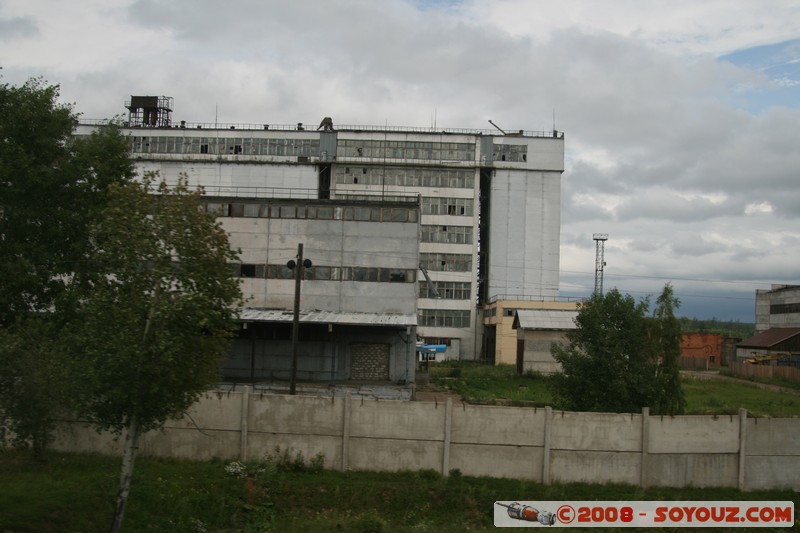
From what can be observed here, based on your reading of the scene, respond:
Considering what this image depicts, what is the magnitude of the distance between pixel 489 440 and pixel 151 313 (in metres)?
10.6

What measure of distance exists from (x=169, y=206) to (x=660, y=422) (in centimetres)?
1450

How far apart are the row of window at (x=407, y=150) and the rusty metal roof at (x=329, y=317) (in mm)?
36526

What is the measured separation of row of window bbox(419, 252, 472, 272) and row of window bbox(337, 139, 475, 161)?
9.90 m

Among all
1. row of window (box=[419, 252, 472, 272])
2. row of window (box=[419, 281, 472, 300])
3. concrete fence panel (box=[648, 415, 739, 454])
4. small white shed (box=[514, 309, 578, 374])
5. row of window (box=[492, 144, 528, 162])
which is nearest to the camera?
concrete fence panel (box=[648, 415, 739, 454])

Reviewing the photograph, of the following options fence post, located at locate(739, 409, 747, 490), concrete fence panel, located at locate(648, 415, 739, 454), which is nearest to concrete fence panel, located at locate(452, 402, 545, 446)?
concrete fence panel, located at locate(648, 415, 739, 454)

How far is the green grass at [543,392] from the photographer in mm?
33750

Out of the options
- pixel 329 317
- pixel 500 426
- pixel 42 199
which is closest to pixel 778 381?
pixel 329 317

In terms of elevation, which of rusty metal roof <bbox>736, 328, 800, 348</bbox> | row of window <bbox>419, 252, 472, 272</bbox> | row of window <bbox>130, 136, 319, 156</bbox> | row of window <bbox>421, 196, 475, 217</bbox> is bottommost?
rusty metal roof <bbox>736, 328, 800, 348</bbox>

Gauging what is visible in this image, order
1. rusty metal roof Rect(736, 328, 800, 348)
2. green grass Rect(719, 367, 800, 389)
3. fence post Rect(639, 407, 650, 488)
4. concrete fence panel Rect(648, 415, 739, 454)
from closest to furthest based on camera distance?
fence post Rect(639, 407, 650, 488)
concrete fence panel Rect(648, 415, 739, 454)
green grass Rect(719, 367, 800, 389)
rusty metal roof Rect(736, 328, 800, 348)

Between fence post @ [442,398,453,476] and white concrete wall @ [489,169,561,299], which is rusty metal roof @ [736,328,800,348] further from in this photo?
fence post @ [442,398,453,476]

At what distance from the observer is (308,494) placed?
60.8 feet

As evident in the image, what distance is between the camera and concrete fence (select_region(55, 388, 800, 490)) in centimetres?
2011

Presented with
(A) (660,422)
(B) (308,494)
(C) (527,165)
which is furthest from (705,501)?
(C) (527,165)

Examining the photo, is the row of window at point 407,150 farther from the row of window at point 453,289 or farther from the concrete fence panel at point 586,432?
the concrete fence panel at point 586,432
